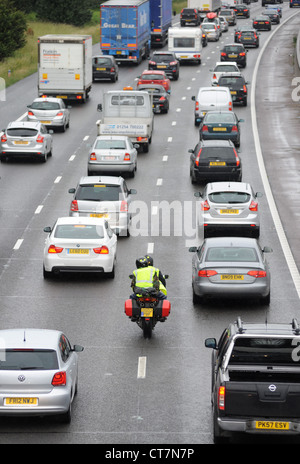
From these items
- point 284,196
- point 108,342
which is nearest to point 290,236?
point 284,196

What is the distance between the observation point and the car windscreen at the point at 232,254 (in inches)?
890

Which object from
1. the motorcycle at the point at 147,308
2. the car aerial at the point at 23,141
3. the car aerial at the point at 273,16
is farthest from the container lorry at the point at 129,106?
the car aerial at the point at 273,16

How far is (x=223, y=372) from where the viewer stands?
46.5 feet

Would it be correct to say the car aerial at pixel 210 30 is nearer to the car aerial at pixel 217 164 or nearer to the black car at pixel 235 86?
the black car at pixel 235 86

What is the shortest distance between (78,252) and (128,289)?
1.41 m

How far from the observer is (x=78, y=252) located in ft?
81.6

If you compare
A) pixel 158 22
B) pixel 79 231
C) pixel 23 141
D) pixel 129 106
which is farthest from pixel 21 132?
pixel 158 22

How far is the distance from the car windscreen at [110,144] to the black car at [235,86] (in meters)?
17.9

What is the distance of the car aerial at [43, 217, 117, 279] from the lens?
24797mm

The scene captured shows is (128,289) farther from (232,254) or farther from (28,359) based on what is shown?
(28,359)

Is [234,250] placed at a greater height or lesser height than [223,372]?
lesser

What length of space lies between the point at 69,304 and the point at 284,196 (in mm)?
13997

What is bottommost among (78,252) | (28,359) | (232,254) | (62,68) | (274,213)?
(62,68)
